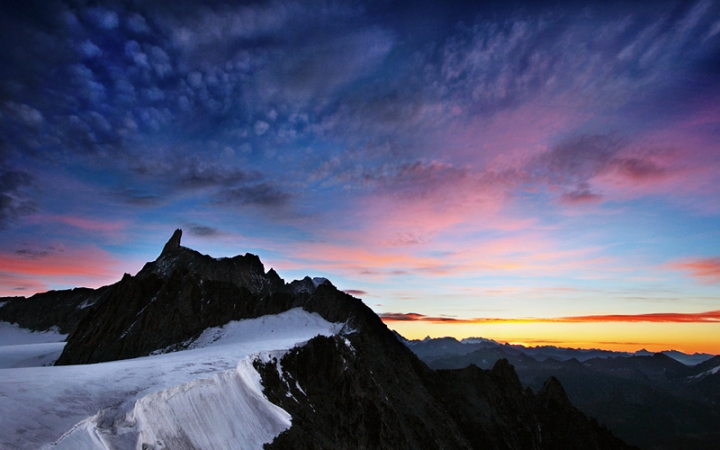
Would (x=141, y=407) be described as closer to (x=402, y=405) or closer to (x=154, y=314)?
(x=154, y=314)

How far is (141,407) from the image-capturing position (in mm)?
27312

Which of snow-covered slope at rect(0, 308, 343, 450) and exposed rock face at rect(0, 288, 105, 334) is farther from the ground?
exposed rock face at rect(0, 288, 105, 334)

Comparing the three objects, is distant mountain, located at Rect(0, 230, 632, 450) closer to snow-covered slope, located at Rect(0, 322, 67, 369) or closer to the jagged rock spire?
the jagged rock spire

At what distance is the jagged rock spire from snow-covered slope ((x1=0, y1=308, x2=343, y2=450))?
9903 cm

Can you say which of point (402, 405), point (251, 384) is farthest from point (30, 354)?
point (402, 405)

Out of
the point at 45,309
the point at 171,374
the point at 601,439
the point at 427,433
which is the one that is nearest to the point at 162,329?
the point at 171,374

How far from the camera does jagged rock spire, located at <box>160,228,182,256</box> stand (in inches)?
5453

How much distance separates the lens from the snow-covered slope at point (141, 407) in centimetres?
2184

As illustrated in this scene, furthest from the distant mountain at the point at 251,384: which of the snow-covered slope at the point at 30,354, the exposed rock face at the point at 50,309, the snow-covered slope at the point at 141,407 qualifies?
the snow-covered slope at the point at 30,354

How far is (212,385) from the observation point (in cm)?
3822

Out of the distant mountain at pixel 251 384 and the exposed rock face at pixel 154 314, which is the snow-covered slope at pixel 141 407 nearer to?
the distant mountain at pixel 251 384

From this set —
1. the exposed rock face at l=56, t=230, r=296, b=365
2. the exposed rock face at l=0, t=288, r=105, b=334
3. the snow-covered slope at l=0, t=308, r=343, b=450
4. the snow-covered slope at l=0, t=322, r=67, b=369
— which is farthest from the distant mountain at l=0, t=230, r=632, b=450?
the snow-covered slope at l=0, t=322, r=67, b=369

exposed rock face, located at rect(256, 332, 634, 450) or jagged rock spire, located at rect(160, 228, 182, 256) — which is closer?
exposed rock face, located at rect(256, 332, 634, 450)

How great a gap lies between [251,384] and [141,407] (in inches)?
786
